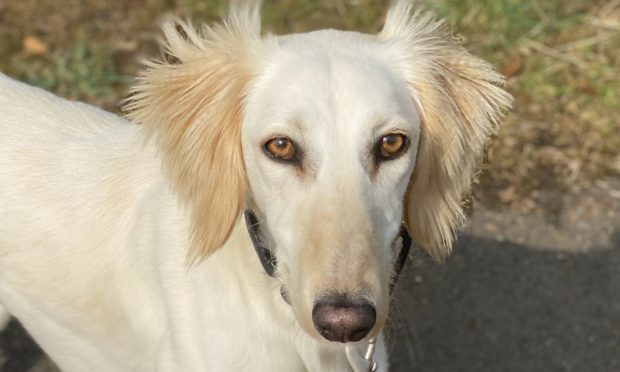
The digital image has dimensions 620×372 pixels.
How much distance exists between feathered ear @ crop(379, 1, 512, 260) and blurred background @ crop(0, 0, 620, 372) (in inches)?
19.5

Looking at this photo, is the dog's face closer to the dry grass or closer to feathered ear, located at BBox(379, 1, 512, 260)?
feathered ear, located at BBox(379, 1, 512, 260)

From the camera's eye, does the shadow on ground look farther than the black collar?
Yes

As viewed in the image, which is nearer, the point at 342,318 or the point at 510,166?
the point at 342,318

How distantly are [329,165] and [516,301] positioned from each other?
2232 mm

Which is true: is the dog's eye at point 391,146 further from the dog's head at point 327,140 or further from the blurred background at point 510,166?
the blurred background at point 510,166

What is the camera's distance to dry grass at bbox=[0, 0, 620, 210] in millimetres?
4941

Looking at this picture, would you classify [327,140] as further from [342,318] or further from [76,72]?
[76,72]

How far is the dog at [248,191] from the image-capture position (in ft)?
7.77

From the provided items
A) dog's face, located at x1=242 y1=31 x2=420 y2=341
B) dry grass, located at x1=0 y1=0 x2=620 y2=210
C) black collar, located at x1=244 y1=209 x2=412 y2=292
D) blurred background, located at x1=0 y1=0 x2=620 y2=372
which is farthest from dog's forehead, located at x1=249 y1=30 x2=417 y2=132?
dry grass, located at x1=0 y1=0 x2=620 y2=210

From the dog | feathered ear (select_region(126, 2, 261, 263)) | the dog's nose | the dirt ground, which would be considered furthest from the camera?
the dirt ground

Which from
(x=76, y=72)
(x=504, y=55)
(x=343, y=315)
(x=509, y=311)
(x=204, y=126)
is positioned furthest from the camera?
(x=504, y=55)

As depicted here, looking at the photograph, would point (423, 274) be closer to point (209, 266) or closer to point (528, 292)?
point (528, 292)

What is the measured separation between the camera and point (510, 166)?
489 cm

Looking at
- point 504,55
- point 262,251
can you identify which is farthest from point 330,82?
point 504,55
